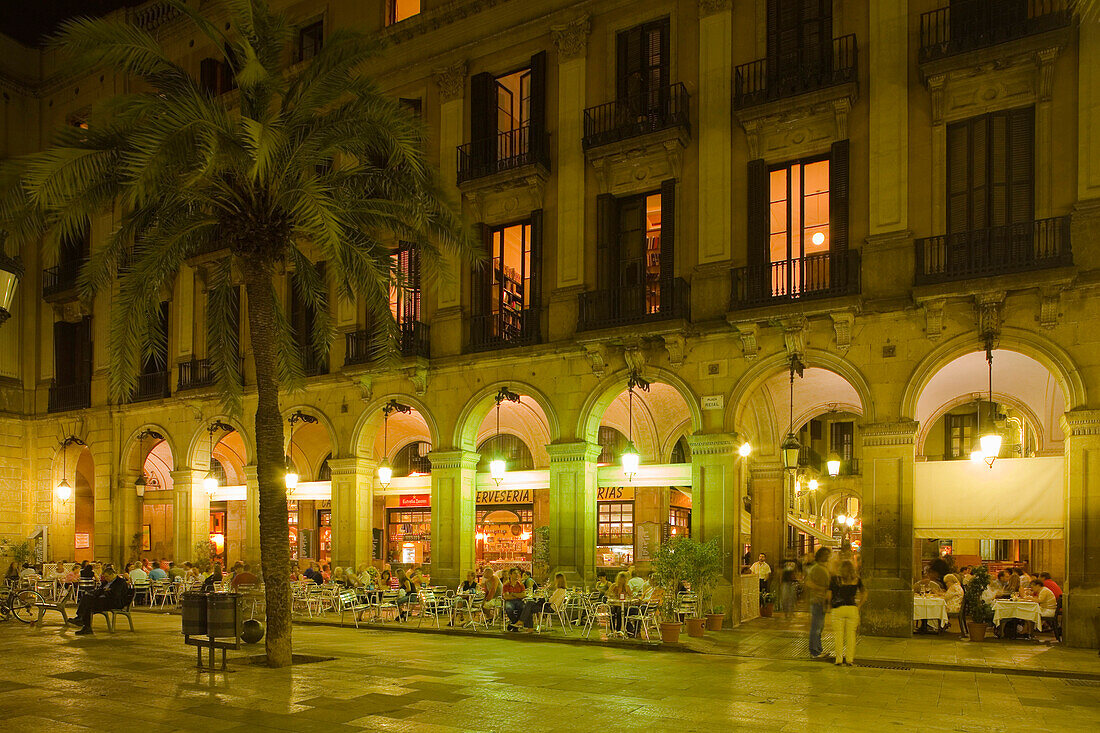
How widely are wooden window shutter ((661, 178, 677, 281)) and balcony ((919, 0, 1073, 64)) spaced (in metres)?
5.61

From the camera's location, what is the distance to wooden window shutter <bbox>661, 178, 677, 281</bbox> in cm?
1972

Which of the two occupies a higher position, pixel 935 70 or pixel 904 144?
pixel 935 70

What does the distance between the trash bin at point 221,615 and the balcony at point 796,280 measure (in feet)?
36.4

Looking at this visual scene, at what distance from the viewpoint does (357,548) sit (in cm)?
2366

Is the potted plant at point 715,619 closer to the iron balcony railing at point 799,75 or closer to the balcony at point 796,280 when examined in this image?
the balcony at point 796,280

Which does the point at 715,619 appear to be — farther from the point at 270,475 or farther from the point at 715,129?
the point at 715,129

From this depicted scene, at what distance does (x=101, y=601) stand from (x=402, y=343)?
902 centimetres

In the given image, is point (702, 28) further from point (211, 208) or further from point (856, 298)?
point (211, 208)

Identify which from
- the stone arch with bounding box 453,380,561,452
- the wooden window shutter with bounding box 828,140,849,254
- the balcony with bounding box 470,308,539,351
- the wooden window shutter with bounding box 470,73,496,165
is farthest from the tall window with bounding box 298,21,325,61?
the wooden window shutter with bounding box 828,140,849,254

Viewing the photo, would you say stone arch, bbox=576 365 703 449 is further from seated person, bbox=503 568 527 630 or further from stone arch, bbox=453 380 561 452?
seated person, bbox=503 568 527 630

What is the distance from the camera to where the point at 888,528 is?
665 inches

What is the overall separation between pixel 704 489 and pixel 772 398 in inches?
179

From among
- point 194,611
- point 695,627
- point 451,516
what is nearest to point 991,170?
point 695,627

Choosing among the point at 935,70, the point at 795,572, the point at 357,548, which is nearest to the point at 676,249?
the point at 935,70
